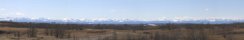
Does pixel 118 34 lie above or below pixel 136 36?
above

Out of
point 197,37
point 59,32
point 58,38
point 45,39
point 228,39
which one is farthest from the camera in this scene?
point 59,32

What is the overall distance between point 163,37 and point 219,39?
5178 millimetres

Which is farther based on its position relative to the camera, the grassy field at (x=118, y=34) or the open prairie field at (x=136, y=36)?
the grassy field at (x=118, y=34)

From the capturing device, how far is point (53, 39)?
155 feet

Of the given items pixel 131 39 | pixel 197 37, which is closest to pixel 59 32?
pixel 131 39

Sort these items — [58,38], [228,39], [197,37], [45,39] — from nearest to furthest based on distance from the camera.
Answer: [197,37], [228,39], [45,39], [58,38]

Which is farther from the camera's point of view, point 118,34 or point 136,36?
point 118,34

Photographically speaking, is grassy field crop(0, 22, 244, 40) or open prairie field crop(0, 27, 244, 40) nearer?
open prairie field crop(0, 27, 244, 40)

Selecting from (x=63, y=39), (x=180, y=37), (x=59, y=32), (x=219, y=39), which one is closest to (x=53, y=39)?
(x=63, y=39)

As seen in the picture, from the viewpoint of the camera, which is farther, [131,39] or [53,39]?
[53,39]

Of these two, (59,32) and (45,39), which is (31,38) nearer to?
(45,39)

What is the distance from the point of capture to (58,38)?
1960 inches

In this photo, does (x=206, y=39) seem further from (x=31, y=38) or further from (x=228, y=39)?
(x=31, y=38)

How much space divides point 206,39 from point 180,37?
105 inches
